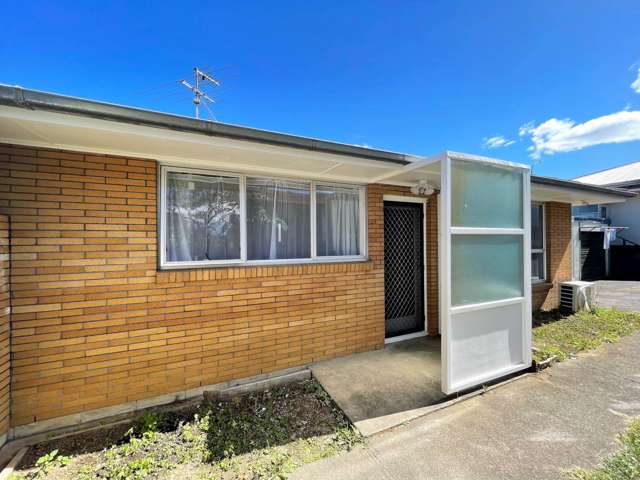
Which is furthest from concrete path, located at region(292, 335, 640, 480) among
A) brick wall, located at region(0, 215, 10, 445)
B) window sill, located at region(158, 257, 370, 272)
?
brick wall, located at region(0, 215, 10, 445)

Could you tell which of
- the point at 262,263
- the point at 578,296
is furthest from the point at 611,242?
the point at 262,263

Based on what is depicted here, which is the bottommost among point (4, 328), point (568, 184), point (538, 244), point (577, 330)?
point (577, 330)

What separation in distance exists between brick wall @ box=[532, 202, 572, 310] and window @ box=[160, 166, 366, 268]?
5.61m

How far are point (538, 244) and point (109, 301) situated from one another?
29.5 ft

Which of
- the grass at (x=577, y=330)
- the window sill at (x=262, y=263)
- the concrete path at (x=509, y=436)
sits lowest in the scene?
the concrete path at (x=509, y=436)

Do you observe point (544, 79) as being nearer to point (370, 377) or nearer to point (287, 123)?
point (287, 123)

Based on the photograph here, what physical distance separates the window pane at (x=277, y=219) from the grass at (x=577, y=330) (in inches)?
155

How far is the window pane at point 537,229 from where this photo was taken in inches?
266

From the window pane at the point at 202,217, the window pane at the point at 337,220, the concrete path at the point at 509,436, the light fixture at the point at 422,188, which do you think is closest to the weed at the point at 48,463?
the window pane at the point at 202,217

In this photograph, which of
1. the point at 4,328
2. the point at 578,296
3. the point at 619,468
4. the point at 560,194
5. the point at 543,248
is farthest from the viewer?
the point at 543,248

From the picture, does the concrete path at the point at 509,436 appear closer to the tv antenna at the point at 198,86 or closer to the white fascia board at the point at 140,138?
the white fascia board at the point at 140,138

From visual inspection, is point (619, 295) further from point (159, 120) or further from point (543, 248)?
point (159, 120)

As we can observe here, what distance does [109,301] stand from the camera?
287 cm

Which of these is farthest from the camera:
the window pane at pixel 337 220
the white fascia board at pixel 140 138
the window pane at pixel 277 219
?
the window pane at pixel 337 220
